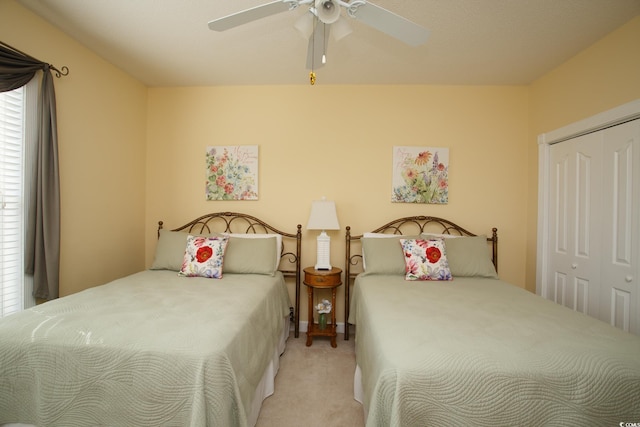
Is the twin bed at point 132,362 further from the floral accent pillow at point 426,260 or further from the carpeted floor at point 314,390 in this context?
the floral accent pillow at point 426,260

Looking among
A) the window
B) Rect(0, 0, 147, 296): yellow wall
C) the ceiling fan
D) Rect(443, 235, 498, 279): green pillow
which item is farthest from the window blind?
Rect(443, 235, 498, 279): green pillow

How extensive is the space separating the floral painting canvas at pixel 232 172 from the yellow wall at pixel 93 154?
2.58ft

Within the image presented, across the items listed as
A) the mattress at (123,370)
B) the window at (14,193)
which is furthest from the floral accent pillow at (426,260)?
the window at (14,193)

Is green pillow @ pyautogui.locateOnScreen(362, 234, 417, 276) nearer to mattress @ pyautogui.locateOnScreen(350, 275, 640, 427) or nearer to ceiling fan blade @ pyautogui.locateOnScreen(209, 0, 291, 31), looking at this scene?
mattress @ pyautogui.locateOnScreen(350, 275, 640, 427)

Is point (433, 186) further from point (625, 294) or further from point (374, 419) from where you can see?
point (374, 419)

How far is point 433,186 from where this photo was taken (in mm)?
3006

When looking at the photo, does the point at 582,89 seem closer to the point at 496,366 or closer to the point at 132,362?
the point at 496,366

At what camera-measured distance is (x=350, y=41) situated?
227 cm

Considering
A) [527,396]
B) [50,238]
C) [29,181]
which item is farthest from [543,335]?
[29,181]

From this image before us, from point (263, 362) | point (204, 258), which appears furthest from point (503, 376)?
point (204, 258)

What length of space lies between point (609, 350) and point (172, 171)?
11.9ft

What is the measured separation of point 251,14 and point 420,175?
7.28 feet

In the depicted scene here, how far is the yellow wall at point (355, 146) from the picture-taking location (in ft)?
9.89

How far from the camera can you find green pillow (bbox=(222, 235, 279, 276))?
2553 millimetres
